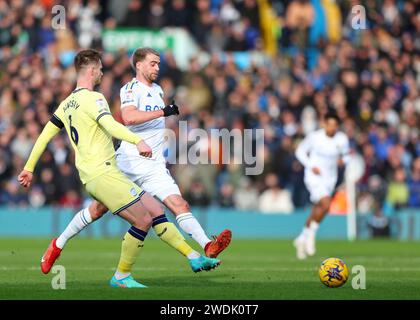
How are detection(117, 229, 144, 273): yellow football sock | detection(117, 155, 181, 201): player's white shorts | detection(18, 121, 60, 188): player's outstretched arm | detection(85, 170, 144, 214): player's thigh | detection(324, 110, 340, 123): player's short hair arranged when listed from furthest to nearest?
detection(324, 110, 340, 123): player's short hair
detection(117, 155, 181, 201): player's white shorts
detection(18, 121, 60, 188): player's outstretched arm
detection(117, 229, 144, 273): yellow football sock
detection(85, 170, 144, 214): player's thigh

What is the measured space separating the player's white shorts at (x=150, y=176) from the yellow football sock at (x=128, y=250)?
1154 millimetres

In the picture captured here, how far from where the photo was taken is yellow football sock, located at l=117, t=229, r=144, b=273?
12320 mm

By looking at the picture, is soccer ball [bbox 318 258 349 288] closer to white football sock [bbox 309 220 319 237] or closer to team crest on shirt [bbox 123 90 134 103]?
team crest on shirt [bbox 123 90 134 103]

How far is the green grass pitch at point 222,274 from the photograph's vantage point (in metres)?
11.6

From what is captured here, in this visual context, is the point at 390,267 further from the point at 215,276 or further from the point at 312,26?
the point at 312,26

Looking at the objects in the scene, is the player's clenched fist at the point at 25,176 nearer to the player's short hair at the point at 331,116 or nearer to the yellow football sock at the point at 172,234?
the yellow football sock at the point at 172,234

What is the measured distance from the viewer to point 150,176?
13438 mm

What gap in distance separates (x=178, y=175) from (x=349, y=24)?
7.29 metres

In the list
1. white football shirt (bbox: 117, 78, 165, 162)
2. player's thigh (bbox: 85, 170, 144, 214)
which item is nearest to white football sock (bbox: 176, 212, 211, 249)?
white football shirt (bbox: 117, 78, 165, 162)

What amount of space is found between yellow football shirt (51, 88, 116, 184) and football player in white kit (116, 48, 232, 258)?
A: 105 centimetres

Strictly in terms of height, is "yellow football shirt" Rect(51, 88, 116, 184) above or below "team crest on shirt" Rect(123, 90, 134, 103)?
below

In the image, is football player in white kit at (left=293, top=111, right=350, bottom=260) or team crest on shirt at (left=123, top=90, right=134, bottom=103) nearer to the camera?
team crest on shirt at (left=123, top=90, right=134, bottom=103)

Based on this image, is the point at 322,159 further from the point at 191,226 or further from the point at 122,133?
the point at 122,133

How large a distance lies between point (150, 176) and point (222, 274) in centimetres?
190
